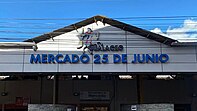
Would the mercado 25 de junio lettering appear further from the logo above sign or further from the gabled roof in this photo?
the gabled roof

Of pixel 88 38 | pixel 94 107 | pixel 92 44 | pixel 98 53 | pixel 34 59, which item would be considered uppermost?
pixel 88 38

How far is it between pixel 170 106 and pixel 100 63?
3.08 metres

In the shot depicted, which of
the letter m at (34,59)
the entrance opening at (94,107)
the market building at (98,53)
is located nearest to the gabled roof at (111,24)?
the market building at (98,53)

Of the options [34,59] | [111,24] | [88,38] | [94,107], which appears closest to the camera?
[34,59]

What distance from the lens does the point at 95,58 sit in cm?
1217

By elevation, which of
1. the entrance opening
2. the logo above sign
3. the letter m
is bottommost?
the entrance opening

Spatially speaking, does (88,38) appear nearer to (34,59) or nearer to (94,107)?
(34,59)

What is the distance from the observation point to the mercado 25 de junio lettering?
12.1m

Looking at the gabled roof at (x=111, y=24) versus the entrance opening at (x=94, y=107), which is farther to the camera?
the entrance opening at (x=94, y=107)

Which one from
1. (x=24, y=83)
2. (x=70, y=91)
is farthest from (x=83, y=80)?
(x=24, y=83)

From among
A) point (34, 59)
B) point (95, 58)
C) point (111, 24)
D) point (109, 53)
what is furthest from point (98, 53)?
point (34, 59)

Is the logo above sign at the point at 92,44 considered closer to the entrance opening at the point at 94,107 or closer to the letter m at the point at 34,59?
the letter m at the point at 34,59

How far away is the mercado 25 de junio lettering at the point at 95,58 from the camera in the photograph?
12.1 m

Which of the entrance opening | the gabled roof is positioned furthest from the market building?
the entrance opening
